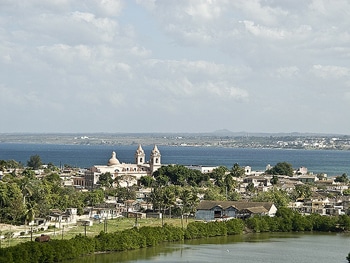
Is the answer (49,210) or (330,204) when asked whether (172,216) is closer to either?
(49,210)

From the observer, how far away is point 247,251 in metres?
47.1

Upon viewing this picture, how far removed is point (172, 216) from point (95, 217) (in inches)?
263

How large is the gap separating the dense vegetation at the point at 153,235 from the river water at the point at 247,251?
2.14ft

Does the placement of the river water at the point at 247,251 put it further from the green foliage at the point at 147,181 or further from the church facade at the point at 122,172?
the church facade at the point at 122,172

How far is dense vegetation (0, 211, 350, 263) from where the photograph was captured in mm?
40031

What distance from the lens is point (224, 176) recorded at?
88.8m

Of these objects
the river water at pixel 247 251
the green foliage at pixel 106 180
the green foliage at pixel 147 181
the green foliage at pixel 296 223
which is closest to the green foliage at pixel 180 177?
the green foliage at pixel 147 181

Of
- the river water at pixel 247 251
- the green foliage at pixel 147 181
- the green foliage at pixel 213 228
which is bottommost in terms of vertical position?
the river water at pixel 247 251

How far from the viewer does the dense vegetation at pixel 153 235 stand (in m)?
40.0

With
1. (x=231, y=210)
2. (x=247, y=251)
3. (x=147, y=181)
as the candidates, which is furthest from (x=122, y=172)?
(x=247, y=251)

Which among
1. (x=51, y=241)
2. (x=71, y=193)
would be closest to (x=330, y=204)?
(x=71, y=193)

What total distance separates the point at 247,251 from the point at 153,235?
6555 mm

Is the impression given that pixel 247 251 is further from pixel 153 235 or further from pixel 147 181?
pixel 147 181

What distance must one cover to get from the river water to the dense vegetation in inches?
25.7
